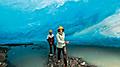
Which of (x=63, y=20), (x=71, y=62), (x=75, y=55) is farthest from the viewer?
(x=63, y=20)

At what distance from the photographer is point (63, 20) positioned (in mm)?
14383

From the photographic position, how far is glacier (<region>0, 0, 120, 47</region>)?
1400 centimetres

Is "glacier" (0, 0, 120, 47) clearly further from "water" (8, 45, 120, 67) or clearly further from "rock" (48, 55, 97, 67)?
"rock" (48, 55, 97, 67)

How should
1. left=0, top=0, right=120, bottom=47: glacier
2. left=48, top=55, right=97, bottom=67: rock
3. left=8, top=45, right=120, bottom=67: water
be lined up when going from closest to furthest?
left=48, top=55, right=97, bottom=67: rock → left=8, top=45, right=120, bottom=67: water → left=0, top=0, right=120, bottom=47: glacier

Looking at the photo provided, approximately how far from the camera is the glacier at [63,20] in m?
14.0

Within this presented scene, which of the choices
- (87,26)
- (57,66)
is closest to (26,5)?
(87,26)

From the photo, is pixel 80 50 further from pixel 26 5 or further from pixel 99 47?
pixel 26 5

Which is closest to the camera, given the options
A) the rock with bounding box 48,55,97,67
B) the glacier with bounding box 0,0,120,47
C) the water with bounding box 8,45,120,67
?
the rock with bounding box 48,55,97,67

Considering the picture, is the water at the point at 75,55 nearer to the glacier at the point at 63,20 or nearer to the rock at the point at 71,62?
the rock at the point at 71,62

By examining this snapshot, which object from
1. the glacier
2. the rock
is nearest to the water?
the rock

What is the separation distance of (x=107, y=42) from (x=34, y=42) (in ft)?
10.8

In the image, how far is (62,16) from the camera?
47.2 feet

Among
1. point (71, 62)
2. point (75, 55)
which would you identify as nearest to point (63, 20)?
point (75, 55)

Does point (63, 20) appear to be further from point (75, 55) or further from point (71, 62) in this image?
point (71, 62)
